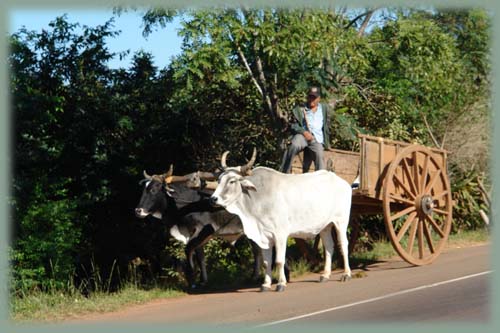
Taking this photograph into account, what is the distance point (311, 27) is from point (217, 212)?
3.40 meters

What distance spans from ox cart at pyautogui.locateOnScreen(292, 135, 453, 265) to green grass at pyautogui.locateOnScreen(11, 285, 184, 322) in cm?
333

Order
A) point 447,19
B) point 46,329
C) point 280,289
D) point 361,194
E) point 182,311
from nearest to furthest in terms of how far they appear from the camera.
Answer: point 46,329 → point 182,311 → point 280,289 → point 361,194 → point 447,19

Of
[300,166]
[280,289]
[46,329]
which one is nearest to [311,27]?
[300,166]

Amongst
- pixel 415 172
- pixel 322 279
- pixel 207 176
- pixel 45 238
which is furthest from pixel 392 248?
pixel 45 238

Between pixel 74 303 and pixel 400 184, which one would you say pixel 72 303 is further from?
pixel 400 184

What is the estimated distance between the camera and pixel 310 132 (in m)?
14.0

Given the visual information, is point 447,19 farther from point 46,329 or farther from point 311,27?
point 46,329

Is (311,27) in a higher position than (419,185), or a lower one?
higher

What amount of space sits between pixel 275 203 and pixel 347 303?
6.82 feet

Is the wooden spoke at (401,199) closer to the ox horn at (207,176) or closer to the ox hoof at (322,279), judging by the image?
the ox hoof at (322,279)

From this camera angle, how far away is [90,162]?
18719mm

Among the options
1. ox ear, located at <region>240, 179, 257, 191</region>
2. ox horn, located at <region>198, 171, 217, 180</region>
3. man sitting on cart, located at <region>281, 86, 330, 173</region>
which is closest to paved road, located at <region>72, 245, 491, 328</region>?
ox ear, located at <region>240, 179, 257, 191</region>

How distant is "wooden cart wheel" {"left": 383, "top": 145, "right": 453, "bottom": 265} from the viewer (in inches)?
563

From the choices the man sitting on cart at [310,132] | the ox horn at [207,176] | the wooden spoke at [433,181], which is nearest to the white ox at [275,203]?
the man sitting on cart at [310,132]
